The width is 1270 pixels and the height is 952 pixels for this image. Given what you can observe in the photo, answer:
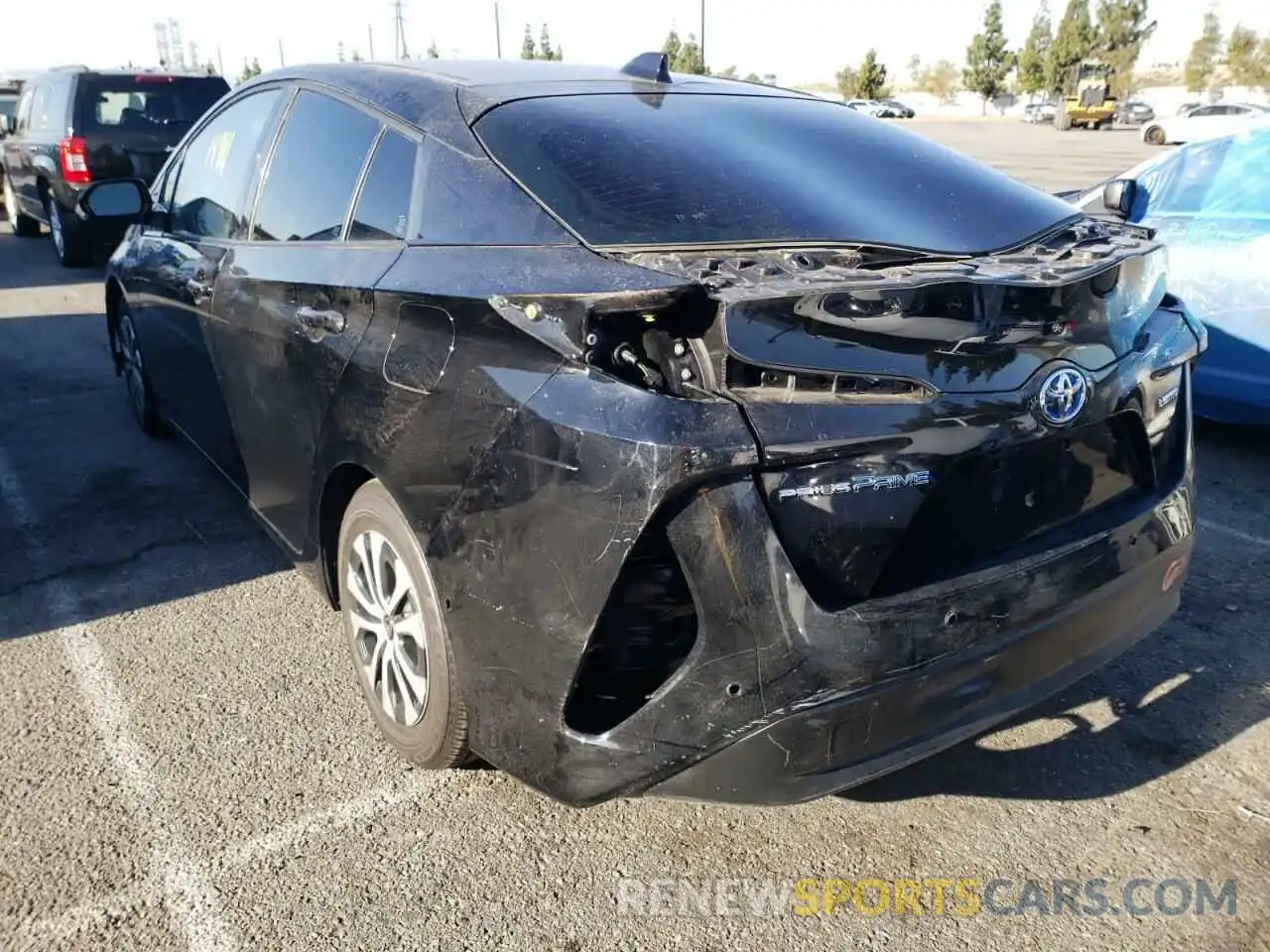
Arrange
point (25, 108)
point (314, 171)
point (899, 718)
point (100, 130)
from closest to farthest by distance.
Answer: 1. point (899, 718)
2. point (314, 171)
3. point (100, 130)
4. point (25, 108)

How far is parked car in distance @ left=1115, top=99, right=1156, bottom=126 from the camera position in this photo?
197 feet

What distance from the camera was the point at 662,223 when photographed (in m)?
2.36

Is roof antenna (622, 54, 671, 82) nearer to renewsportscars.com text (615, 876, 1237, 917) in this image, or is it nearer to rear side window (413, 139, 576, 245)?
rear side window (413, 139, 576, 245)

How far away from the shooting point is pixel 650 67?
10.8ft

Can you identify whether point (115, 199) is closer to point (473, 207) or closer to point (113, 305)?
point (113, 305)

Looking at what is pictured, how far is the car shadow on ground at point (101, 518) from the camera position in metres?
3.75

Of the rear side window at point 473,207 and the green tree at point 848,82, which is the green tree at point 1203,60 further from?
the rear side window at point 473,207

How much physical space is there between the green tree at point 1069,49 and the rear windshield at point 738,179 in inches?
3052


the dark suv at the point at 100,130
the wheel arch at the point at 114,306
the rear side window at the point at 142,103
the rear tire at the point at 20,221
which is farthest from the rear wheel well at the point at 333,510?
the rear tire at the point at 20,221

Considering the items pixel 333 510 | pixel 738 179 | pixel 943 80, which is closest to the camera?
pixel 738 179

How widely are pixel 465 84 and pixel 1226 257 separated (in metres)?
3.84

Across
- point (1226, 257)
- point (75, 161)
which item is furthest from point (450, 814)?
point (75, 161)

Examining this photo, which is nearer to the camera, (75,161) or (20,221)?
(75,161)

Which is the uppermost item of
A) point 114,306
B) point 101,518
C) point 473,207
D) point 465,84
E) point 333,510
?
point 465,84
